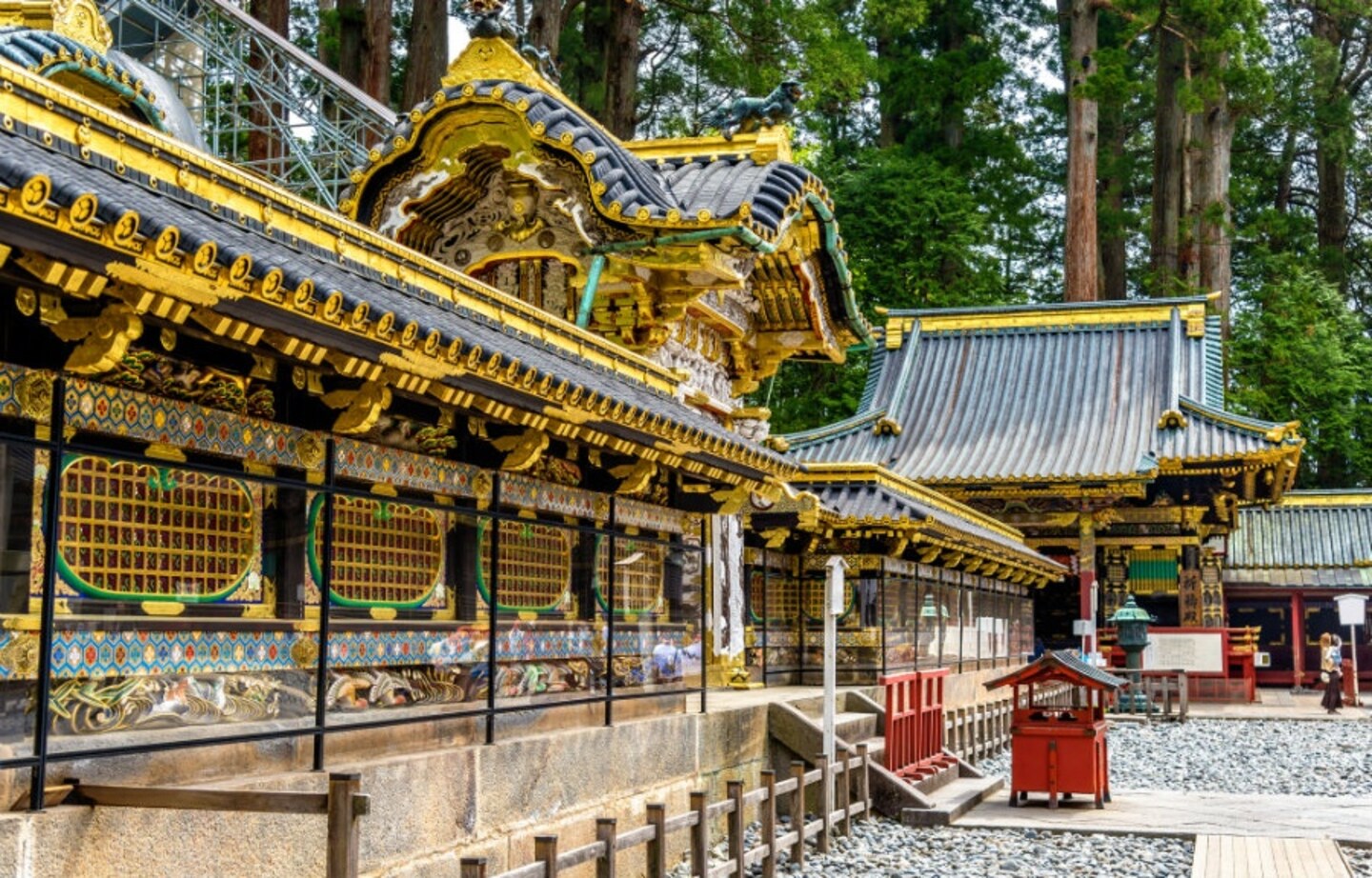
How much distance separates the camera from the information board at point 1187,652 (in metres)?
31.1

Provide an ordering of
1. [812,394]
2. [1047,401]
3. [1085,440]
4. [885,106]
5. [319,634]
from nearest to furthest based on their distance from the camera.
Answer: [319,634]
[1085,440]
[1047,401]
[812,394]
[885,106]

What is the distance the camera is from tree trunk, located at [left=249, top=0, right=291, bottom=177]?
2686cm

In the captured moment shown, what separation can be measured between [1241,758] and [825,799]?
11.1 m

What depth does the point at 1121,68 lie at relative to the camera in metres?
36.5

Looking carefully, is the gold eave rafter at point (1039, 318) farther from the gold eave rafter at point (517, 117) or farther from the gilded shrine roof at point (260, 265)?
the gilded shrine roof at point (260, 265)

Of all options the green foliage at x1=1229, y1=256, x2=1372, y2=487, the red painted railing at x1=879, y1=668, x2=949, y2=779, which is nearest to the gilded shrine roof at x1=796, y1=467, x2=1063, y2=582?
the red painted railing at x1=879, y1=668, x2=949, y2=779

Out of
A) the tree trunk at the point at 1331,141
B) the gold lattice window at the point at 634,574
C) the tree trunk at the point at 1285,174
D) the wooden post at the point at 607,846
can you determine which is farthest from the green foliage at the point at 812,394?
the wooden post at the point at 607,846

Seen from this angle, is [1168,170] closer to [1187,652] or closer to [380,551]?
[1187,652]

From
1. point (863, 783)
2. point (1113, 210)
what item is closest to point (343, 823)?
point (863, 783)

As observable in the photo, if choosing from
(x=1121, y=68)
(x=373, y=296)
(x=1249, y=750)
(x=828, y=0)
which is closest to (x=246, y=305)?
(x=373, y=296)

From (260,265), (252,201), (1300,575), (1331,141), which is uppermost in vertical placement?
(1331,141)

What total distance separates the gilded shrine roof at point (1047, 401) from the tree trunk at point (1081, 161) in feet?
6.10

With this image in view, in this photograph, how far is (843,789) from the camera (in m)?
13.9

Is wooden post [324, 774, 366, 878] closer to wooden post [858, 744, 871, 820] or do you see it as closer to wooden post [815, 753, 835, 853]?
wooden post [815, 753, 835, 853]
